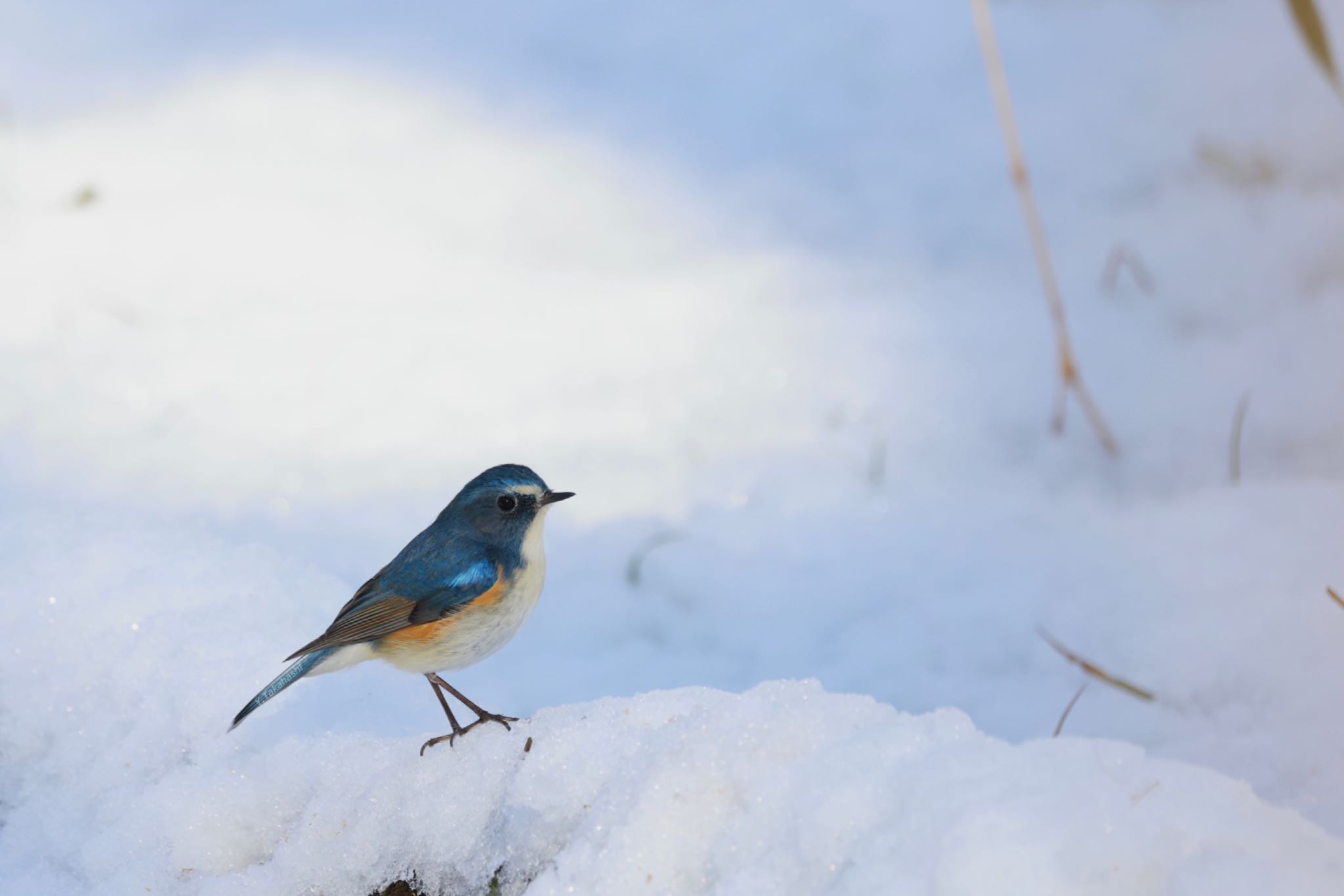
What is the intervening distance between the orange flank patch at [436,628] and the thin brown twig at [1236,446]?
6.74 feet

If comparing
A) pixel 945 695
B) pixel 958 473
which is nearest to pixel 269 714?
pixel 945 695

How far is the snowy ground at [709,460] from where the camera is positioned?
1611mm

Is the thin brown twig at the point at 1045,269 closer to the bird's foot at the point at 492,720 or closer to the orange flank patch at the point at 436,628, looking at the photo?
the orange flank patch at the point at 436,628

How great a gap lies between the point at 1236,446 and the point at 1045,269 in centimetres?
93

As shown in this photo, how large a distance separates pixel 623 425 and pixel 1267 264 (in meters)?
2.52

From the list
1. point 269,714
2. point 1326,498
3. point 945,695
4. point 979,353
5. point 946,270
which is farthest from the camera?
point 946,270

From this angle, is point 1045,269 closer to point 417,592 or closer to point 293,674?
point 417,592

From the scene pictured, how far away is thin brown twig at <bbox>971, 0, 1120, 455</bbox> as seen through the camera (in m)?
2.53

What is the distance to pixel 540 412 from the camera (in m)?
3.78

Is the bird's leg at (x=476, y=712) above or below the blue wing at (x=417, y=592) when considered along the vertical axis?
below

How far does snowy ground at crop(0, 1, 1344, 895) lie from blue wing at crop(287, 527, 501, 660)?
23 cm

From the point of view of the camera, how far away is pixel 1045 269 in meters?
2.65

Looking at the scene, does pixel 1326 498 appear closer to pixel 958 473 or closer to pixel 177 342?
pixel 958 473

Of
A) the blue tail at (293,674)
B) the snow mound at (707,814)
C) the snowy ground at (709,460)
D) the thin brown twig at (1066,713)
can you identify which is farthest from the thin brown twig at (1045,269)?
the blue tail at (293,674)
